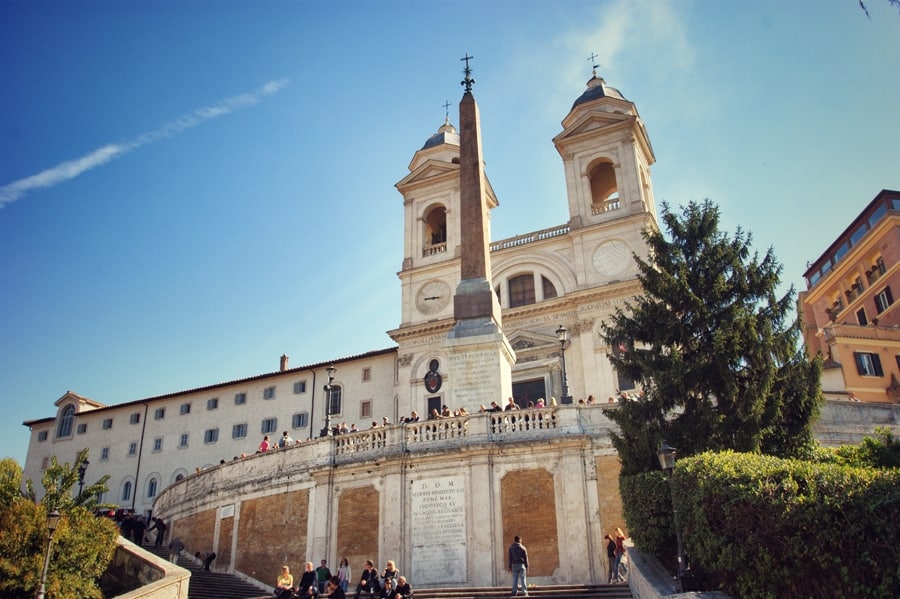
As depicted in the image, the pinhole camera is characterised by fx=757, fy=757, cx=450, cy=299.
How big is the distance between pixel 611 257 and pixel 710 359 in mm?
19555

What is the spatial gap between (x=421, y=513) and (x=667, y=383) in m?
7.50

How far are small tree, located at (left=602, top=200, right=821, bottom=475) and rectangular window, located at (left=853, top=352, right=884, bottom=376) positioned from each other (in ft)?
70.9

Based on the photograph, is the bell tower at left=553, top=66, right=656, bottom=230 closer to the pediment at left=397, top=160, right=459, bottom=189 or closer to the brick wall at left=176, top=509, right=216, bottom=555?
the pediment at left=397, top=160, right=459, bottom=189

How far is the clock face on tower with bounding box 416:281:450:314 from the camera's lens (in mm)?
37812

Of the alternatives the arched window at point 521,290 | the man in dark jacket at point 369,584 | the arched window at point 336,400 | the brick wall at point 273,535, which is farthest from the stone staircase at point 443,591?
the arched window at point 521,290

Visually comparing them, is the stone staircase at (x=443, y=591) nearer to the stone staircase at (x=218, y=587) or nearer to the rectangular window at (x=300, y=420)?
the stone staircase at (x=218, y=587)

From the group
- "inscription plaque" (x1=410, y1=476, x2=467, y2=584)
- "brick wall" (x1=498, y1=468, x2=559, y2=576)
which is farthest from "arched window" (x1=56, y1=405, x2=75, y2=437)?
"brick wall" (x1=498, y1=468, x2=559, y2=576)

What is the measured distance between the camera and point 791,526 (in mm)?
9492

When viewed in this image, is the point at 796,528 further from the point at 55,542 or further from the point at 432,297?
the point at 432,297

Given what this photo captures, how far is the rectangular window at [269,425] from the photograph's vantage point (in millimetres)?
40406

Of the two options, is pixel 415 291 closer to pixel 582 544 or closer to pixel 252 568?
pixel 252 568

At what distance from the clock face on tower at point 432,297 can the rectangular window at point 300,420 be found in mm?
8513

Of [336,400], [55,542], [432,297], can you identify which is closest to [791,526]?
[55,542]

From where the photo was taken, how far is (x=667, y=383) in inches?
607
